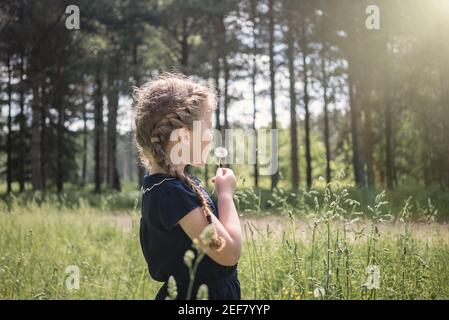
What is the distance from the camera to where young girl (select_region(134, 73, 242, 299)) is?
5.36ft

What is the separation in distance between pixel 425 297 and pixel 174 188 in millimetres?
1926

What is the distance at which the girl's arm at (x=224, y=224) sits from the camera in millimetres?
1571

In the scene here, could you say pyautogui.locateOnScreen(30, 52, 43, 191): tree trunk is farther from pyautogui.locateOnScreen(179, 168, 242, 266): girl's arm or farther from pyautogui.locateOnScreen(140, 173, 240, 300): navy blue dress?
pyautogui.locateOnScreen(179, 168, 242, 266): girl's arm

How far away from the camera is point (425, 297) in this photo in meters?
2.74

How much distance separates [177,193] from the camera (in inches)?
65.0

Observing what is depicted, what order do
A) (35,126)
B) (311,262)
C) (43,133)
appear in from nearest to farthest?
(311,262), (35,126), (43,133)

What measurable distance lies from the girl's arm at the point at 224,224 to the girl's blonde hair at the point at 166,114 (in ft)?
0.32

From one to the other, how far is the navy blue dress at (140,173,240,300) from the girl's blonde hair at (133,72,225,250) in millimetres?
75

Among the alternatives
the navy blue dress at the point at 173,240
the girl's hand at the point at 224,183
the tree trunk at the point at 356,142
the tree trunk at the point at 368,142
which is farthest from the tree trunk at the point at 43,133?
the girl's hand at the point at 224,183

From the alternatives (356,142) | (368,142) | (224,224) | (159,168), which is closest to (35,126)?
(356,142)

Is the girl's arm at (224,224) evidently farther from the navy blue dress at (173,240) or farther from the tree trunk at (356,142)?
the tree trunk at (356,142)

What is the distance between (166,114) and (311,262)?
4.35 ft

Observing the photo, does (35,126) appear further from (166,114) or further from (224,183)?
(224,183)

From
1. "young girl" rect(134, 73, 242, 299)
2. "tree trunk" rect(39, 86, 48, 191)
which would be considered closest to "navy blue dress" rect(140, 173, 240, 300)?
"young girl" rect(134, 73, 242, 299)
